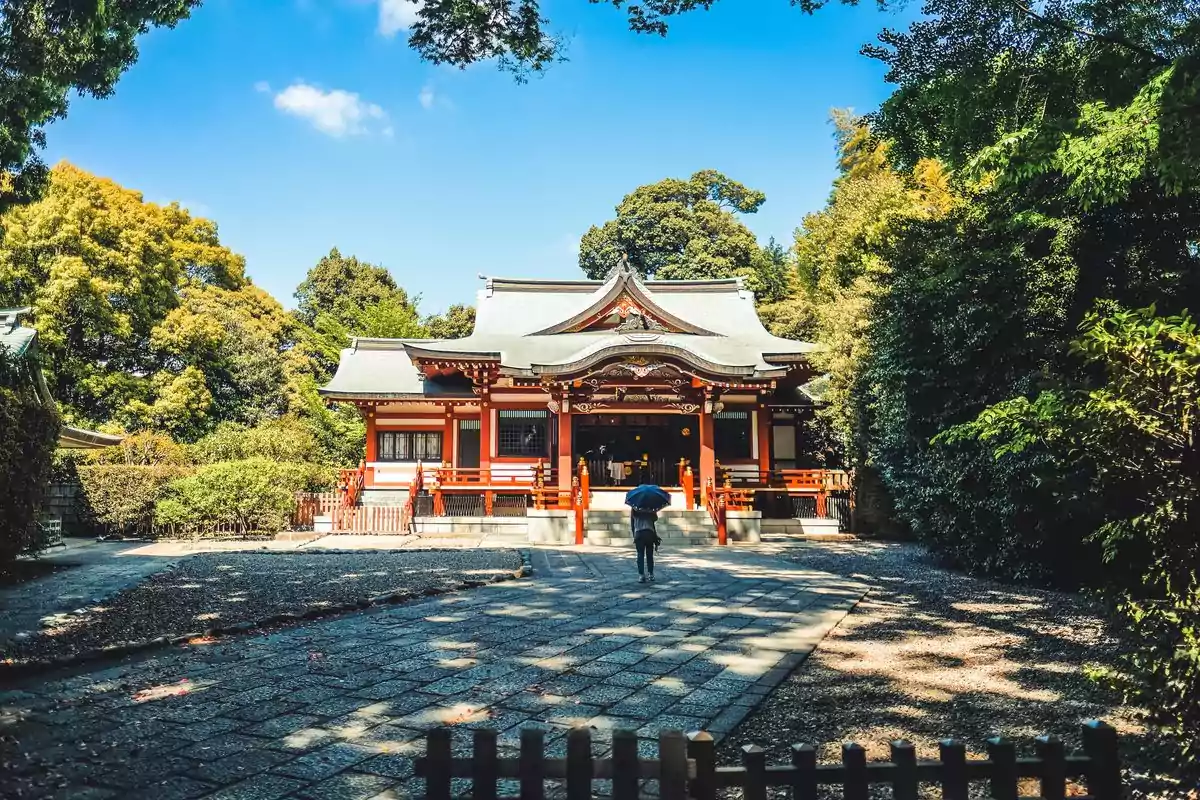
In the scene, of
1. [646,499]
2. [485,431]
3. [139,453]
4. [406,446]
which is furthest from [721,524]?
[139,453]

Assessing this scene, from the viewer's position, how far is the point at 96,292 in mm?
23141

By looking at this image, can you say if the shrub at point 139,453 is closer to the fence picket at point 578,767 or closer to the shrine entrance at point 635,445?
the shrine entrance at point 635,445

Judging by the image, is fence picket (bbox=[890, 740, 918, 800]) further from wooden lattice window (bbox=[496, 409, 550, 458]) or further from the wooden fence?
wooden lattice window (bbox=[496, 409, 550, 458])

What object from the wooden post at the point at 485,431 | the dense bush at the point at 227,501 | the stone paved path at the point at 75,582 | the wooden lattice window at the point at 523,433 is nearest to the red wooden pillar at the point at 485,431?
the wooden post at the point at 485,431

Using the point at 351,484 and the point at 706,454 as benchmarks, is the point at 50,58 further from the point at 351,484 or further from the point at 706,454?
the point at 706,454

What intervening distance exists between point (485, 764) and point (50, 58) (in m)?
8.72

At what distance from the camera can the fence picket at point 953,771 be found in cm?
223

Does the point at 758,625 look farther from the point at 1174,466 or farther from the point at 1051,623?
the point at 1174,466

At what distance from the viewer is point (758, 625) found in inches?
265

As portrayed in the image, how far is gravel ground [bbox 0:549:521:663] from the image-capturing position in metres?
6.30

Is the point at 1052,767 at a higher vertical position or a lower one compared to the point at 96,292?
lower

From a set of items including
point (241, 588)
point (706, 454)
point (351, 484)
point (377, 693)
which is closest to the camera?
point (377, 693)

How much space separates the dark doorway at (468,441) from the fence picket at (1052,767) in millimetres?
19868

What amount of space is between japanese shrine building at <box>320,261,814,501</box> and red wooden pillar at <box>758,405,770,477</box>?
3 cm
